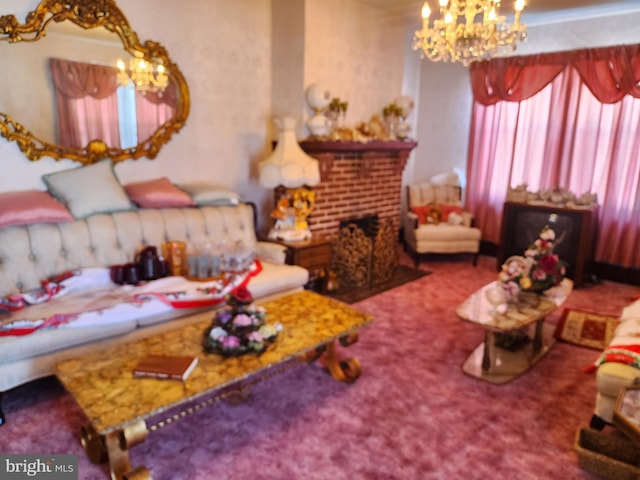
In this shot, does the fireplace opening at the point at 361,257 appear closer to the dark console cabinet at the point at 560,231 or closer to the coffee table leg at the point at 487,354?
Answer: the dark console cabinet at the point at 560,231

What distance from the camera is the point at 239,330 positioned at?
218cm

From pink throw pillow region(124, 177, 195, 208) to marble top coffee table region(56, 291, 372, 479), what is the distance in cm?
125

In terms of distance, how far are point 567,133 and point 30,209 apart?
4.84 m

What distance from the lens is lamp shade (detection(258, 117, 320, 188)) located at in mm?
3711

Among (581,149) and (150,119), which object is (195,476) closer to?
(150,119)

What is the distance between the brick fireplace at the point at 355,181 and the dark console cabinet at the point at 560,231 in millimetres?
1208

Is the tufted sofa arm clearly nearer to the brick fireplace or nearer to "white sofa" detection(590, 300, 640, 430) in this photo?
the brick fireplace

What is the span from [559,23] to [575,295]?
2808 mm

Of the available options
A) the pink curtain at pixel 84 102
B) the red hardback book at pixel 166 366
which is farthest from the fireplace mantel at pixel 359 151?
the red hardback book at pixel 166 366

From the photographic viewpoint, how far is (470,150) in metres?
5.47

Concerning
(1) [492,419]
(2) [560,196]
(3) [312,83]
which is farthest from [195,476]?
(2) [560,196]

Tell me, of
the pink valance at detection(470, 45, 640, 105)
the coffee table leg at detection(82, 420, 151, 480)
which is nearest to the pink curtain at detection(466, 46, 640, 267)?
the pink valance at detection(470, 45, 640, 105)

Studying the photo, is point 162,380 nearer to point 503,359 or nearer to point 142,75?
point 503,359

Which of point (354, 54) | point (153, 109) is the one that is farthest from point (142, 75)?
point (354, 54)
